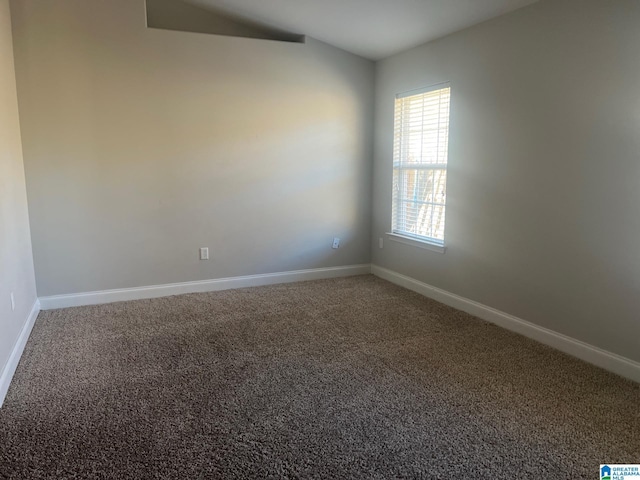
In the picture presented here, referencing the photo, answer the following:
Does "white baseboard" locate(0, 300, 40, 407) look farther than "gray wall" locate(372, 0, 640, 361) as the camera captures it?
No

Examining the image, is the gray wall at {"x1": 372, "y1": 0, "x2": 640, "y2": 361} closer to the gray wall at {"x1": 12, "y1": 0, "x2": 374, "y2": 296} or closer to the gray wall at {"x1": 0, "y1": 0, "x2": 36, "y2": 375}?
the gray wall at {"x1": 12, "y1": 0, "x2": 374, "y2": 296}

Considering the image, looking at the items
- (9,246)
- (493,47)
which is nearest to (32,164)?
(9,246)

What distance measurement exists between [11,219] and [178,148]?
1.62 m

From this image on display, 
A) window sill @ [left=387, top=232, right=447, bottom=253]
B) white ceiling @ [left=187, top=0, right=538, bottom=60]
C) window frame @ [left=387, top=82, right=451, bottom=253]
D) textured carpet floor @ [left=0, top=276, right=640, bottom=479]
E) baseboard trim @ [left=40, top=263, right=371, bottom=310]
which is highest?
white ceiling @ [left=187, top=0, right=538, bottom=60]

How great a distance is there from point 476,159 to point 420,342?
63.6 inches

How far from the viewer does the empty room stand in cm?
222

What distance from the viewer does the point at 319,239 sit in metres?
5.14

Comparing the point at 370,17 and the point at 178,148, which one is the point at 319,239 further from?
the point at 370,17

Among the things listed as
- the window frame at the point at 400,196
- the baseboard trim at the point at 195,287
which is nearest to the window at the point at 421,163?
the window frame at the point at 400,196

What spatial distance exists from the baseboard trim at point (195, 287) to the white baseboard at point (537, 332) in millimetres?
822

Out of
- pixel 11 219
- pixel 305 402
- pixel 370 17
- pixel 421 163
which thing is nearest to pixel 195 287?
pixel 11 219

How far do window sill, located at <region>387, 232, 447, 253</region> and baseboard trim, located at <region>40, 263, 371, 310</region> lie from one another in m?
0.65

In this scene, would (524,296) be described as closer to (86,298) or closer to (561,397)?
(561,397)

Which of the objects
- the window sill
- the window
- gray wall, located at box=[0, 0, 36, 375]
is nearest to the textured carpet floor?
gray wall, located at box=[0, 0, 36, 375]
